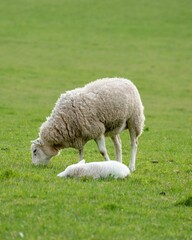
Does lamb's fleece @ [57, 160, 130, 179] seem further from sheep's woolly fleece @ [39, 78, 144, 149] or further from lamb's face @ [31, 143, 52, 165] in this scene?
lamb's face @ [31, 143, 52, 165]

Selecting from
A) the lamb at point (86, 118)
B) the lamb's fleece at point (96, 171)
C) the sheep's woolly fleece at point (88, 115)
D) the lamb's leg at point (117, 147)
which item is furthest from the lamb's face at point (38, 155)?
the lamb's fleece at point (96, 171)

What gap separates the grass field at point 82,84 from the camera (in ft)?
27.2

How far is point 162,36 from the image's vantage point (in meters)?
45.0

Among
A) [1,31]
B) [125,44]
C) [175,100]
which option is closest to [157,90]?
[175,100]

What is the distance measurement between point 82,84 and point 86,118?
19.5 meters

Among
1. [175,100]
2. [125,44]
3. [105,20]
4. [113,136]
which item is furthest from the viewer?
[105,20]

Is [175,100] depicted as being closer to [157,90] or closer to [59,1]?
[157,90]

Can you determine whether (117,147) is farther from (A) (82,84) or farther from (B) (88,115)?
(A) (82,84)

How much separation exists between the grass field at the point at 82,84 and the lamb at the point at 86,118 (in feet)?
1.47

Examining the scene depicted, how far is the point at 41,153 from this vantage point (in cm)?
1265

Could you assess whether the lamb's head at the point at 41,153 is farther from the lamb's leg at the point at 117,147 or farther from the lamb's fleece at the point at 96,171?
the lamb's fleece at the point at 96,171

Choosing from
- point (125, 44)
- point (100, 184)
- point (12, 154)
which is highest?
point (100, 184)

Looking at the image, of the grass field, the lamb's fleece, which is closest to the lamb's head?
the grass field

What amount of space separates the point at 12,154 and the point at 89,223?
20.6 feet
